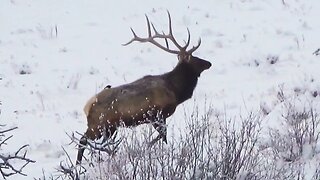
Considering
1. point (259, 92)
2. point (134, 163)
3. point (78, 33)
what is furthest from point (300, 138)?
point (78, 33)

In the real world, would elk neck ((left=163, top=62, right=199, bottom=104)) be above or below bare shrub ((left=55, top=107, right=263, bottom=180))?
above

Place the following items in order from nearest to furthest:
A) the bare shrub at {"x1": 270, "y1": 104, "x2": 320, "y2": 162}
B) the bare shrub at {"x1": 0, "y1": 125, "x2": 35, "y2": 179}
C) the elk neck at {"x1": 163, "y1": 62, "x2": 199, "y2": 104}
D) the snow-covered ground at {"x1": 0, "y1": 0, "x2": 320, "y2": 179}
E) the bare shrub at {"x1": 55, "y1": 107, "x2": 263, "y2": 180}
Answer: the bare shrub at {"x1": 0, "y1": 125, "x2": 35, "y2": 179}
the bare shrub at {"x1": 55, "y1": 107, "x2": 263, "y2": 180}
the bare shrub at {"x1": 270, "y1": 104, "x2": 320, "y2": 162}
the elk neck at {"x1": 163, "y1": 62, "x2": 199, "y2": 104}
the snow-covered ground at {"x1": 0, "y1": 0, "x2": 320, "y2": 179}

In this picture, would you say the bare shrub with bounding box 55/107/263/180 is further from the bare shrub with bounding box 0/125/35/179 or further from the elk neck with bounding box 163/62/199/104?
the elk neck with bounding box 163/62/199/104

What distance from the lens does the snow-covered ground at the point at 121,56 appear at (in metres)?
10.9

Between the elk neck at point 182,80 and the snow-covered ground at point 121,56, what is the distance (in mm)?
510

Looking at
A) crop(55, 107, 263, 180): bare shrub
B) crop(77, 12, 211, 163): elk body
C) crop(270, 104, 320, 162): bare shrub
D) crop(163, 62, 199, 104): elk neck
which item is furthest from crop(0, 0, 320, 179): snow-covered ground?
crop(55, 107, 263, 180): bare shrub

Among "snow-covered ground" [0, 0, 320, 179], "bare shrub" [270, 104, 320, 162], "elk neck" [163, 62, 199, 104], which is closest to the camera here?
"bare shrub" [270, 104, 320, 162]

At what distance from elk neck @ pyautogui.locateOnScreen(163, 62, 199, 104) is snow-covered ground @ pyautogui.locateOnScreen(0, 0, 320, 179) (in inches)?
20.1

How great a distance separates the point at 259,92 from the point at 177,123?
1.89 metres

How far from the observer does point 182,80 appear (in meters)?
9.81

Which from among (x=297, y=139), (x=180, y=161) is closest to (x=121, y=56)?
(x=297, y=139)

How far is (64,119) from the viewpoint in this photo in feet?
35.8

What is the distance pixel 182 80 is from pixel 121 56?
4.32 meters

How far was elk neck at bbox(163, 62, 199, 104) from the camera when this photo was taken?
31.6 ft
